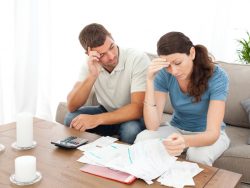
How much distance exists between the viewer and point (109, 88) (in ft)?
6.71

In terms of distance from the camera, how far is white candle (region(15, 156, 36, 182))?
115cm

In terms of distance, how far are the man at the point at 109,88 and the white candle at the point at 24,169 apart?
1.89 feet

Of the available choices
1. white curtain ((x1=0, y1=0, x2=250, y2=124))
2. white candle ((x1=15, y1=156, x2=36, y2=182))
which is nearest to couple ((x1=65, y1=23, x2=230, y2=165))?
white candle ((x1=15, y1=156, x2=36, y2=182))

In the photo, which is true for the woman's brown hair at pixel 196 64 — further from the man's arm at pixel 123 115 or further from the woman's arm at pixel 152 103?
the man's arm at pixel 123 115

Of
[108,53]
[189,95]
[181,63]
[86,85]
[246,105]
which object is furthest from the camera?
[246,105]

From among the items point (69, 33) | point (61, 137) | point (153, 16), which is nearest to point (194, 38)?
point (153, 16)

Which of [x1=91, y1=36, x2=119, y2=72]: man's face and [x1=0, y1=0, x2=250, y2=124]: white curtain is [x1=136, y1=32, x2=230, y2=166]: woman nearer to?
[x1=91, y1=36, x2=119, y2=72]: man's face

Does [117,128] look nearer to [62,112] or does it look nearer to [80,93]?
[80,93]

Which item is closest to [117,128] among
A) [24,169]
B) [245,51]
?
[24,169]

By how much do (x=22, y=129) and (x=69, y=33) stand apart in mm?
1847

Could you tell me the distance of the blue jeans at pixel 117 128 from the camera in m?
1.88

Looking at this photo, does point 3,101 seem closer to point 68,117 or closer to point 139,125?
point 68,117

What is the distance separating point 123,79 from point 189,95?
1.45 feet

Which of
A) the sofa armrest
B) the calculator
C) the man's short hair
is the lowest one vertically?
the sofa armrest
